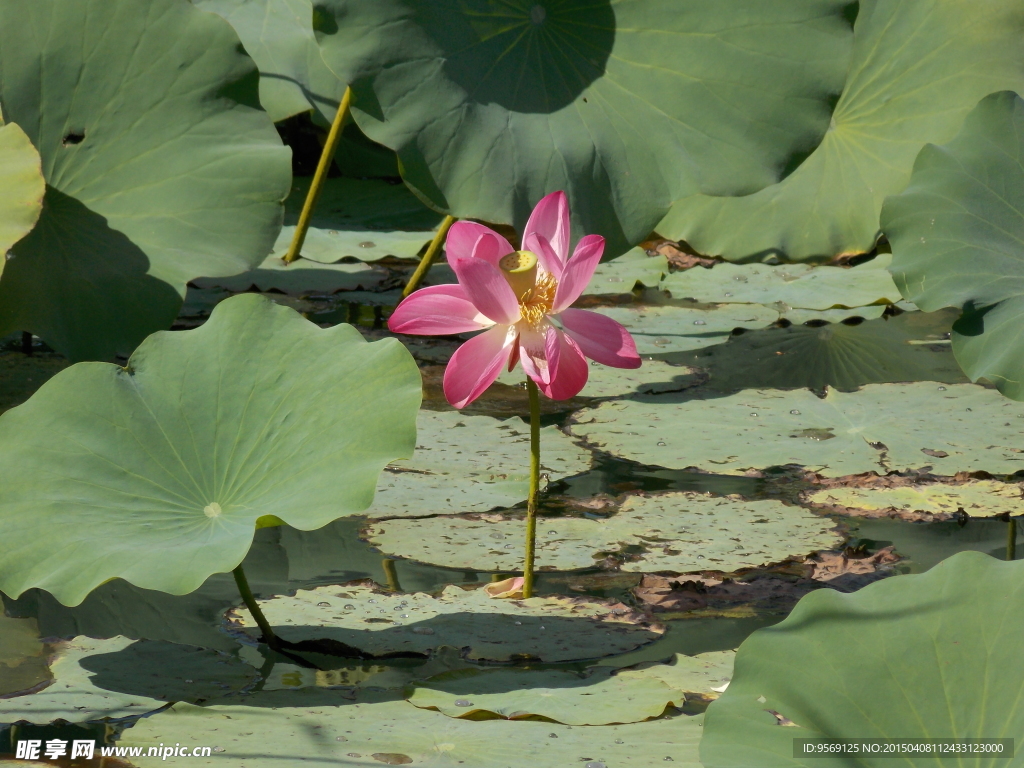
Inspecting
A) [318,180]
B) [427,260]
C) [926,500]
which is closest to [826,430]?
[926,500]

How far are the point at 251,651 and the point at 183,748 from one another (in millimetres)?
299

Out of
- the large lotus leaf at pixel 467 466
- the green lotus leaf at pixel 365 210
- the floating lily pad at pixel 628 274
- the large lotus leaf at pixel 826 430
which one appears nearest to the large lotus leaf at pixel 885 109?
the floating lily pad at pixel 628 274

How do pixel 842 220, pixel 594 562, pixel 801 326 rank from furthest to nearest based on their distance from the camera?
pixel 842 220
pixel 801 326
pixel 594 562

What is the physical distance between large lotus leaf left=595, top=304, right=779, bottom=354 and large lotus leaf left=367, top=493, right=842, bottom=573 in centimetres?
98

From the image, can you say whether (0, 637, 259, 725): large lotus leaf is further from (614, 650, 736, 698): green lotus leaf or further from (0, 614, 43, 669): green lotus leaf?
(614, 650, 736, 698): green lotus leaf

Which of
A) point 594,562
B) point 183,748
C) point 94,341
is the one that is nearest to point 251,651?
point 183,748

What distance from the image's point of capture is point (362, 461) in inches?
51.9

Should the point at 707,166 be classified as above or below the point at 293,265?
below

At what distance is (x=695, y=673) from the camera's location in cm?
133

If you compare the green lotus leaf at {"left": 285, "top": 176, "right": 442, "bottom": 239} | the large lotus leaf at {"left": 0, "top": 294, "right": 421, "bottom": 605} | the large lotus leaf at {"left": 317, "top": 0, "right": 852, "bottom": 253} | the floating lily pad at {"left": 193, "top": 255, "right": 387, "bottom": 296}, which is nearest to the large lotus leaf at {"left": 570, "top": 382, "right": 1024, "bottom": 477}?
the large lotus leaf at {"left": 317, "top": 0, "right": 852, "bottom": 253}

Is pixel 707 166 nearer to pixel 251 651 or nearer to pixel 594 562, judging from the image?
pixel 594 562

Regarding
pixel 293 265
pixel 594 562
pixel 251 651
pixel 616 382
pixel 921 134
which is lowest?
pixel 251 651

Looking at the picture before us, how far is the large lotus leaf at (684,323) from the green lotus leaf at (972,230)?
704mm

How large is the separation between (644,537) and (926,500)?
555mm
